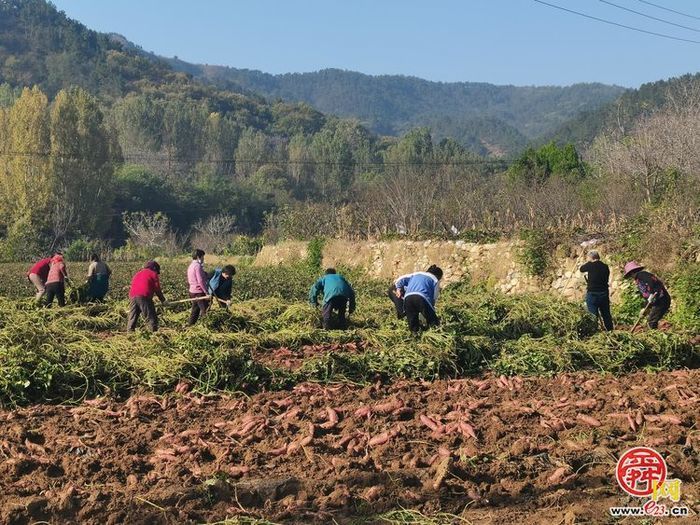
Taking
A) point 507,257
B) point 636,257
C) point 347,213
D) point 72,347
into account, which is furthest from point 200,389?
point 347,213

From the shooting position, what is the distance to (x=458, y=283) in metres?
23.8

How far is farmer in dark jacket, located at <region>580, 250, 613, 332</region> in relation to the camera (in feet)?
44.0

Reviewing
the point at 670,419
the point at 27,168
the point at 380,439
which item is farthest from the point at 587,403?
the point at 27,168

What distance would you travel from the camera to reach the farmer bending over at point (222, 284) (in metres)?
14.0

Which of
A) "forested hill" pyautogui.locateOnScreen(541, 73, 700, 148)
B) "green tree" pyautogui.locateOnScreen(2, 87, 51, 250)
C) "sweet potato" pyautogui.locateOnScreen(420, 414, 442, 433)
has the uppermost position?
"forested hill" pyautogui.locateOnScreen(541, 73, 700, 148)

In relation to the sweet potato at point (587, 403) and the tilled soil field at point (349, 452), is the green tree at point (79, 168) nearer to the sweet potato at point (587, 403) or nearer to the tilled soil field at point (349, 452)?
the tilled soil field at point (349, 452)

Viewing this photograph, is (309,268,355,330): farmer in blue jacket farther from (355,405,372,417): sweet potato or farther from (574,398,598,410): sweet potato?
(574,398,598,410): sweet potato

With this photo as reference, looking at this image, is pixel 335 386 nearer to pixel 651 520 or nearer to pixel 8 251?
pixel 651 520

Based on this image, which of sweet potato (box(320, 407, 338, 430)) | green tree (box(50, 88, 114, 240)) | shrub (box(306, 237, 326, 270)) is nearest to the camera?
sweet potato (box(320, 407, 338, 430))

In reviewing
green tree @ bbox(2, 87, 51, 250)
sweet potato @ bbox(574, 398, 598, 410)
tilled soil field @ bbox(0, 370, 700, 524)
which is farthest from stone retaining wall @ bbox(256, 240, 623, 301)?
green tree @ bbox(2, 87, 51, 250)

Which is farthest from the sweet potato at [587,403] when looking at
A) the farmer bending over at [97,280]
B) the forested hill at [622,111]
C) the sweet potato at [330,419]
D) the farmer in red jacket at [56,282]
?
the forested hill at [622,111]

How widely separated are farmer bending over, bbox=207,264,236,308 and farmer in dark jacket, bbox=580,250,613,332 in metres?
6.21

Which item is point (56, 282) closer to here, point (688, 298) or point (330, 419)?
point (330, 419)

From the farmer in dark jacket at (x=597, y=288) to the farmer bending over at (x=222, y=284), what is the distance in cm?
621
